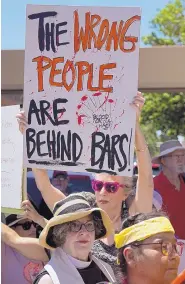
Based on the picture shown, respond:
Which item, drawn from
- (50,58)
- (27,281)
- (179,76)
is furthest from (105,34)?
(179,76)

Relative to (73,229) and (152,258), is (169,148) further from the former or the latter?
(152,258)

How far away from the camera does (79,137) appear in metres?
2.73

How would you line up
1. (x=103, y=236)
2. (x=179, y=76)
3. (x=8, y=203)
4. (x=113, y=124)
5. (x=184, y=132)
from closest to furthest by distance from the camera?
(x=103, y=236) → (x=113, y=124) → (x=8, y=203) → (x=179, y=76) → (x=184, y=132)

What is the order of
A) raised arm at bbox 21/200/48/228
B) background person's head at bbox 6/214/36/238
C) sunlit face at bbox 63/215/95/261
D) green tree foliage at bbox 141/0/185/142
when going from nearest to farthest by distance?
sunlit face at bbox 63/215/95/261 → raised arm at bbox 21/200/48/228 → background person's head at bbox 6/214/36/238 → green tree foliage at bbox 141/0/185/142

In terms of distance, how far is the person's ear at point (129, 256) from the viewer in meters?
2.00

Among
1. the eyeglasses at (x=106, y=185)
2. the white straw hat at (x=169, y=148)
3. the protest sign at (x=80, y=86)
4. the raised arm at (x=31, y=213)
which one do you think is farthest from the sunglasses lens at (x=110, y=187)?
the white straw hat at (x=169, y=148)

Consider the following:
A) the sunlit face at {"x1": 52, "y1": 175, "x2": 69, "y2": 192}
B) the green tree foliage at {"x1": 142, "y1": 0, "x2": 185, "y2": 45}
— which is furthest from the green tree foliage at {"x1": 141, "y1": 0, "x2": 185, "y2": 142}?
the sunlit face at {"x1": 52, "y1": 175, "x2": 69, "y2": 192}

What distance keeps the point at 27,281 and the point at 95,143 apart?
3.10ft

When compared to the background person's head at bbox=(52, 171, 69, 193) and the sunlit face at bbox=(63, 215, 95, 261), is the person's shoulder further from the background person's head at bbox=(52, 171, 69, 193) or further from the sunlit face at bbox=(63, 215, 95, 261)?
the background person's head at bbox=(52, 171, 69, 193)

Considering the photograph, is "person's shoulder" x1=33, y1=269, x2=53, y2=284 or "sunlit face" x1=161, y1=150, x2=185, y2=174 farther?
"sunlit face" x1=161, y1=150, x2=185, y2=174

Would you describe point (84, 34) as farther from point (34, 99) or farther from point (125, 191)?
point (125, 191)

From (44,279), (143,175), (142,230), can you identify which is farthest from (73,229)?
(143,175)

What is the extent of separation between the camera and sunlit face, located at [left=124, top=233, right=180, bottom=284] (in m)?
1.94

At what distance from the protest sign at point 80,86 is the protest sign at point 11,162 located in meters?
0.11
